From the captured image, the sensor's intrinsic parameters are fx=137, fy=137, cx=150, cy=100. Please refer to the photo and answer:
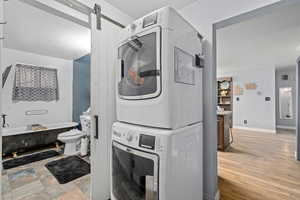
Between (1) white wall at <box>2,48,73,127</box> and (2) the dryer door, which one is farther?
(1) white wall at <box>2,48,73,127</box>

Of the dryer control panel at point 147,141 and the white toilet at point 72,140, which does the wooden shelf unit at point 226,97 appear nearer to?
the white toilet at point 72,140

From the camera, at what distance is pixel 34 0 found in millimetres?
1259

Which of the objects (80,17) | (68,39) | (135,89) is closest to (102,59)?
(80,17)

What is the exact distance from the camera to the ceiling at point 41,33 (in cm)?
199

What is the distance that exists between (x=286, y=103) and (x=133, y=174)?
7.58 m

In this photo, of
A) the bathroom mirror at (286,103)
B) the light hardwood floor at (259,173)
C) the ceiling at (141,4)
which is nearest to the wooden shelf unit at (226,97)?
the bathroom mirror at (286,103)

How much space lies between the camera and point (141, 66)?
1089 millimetres

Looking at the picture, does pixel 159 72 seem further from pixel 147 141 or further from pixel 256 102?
pixel 256 102

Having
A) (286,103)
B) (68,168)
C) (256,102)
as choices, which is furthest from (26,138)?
(286,103)

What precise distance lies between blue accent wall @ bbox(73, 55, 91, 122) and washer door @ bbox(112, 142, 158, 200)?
119 inches

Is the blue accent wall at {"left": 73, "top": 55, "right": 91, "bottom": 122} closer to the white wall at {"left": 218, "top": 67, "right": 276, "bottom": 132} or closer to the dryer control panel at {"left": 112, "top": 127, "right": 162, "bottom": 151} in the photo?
the dryer control panel at {"left": 112, "top": 127, "right": 162, "bottom": 151}

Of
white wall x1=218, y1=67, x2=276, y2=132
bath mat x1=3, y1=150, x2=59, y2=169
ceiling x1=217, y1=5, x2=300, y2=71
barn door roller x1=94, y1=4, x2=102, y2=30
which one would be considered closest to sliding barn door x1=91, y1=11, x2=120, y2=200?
barn door roller x1=94, y1=4, x2=102, y2=30

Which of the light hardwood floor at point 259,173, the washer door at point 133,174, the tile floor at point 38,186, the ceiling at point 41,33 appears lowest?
the light hardwood floor at point 259,173

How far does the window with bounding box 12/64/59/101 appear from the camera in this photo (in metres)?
3.31
